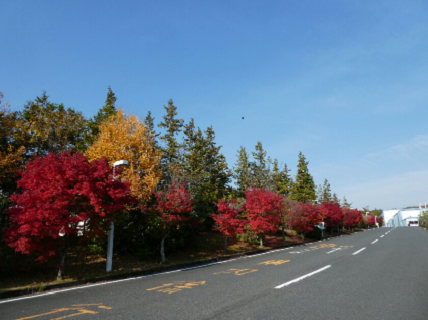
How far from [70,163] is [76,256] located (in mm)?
6207

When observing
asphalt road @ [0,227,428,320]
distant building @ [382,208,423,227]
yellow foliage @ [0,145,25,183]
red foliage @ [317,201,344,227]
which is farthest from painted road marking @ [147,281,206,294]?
distant building @ [382,208,423,227]

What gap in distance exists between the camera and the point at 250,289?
24.3 ft

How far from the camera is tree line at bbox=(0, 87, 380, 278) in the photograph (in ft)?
31.8

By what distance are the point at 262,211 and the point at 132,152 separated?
35.8ft

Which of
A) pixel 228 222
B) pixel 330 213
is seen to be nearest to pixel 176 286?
pixel 228 222

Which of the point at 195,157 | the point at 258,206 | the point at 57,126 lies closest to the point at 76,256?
the point at 258,206

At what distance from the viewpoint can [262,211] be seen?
20828 millimetres

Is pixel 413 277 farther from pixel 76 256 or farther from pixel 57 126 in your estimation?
pixel 57 126

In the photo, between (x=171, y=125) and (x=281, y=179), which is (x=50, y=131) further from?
(x=281, y=179)

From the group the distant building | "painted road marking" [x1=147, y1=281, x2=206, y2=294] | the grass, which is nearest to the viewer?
"painted road marking" [x1=147, y1=281, x2=206, y2=294]

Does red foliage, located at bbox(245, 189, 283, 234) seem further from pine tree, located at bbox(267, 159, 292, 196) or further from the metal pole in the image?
pine tree, located at bbox(267, 159, 292, 196)

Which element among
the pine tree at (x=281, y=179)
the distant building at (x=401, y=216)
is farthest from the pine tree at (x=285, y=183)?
the distant building at (x=401, y=216)

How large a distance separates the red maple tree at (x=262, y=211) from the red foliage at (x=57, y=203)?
12.0 metres

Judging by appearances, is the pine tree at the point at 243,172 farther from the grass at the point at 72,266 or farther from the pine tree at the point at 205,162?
the grass at the point at 72,266
